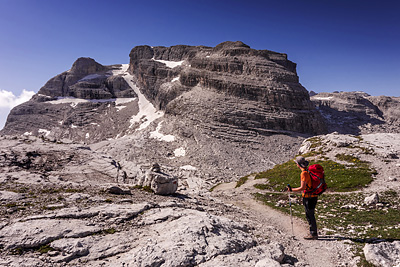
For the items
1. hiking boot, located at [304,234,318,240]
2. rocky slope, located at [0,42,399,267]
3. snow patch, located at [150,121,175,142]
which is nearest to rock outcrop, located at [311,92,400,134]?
rocky slope, located at [0,42,399,267]

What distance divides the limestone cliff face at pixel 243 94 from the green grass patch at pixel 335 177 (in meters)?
50.2

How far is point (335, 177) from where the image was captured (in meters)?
22.6

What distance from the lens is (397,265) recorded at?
727cm

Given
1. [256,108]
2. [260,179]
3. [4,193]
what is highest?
[256,108]

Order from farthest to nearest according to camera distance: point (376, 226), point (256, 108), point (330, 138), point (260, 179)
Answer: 1. point (256, 108)
2. point (330, 138)
3. point (260, 179)
4. point (376, 226)

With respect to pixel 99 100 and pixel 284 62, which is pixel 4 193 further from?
pixel 99 100

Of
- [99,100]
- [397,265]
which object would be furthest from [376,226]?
[99,100]

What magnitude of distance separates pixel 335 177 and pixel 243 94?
65.9 m

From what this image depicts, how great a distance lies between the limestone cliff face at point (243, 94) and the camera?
8025 centimetres

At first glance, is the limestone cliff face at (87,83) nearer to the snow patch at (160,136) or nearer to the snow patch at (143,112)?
the snow patch at (143,112)

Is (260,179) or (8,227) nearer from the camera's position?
(8,227)

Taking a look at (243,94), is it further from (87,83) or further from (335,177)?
(87,83)

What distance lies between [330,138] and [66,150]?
35601mm

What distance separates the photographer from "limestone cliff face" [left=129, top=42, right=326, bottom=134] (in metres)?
80.2
